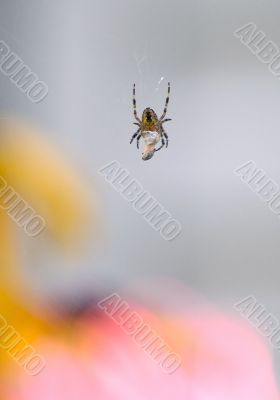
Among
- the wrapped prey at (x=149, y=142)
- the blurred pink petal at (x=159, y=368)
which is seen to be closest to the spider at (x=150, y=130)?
the wrapped prey at (x=149, y=142)

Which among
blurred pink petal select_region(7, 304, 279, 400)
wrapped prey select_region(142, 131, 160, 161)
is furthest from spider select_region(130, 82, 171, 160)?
blurred pink petal select_region(7, 304, 279, 400)

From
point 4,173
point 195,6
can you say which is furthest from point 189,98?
point 4,173

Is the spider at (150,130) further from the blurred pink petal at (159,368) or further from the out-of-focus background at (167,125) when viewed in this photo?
the blurred pink petal at (159,368)

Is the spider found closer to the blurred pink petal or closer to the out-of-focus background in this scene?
the out-of-focus background

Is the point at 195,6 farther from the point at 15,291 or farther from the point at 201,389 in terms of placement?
the point at 201,389

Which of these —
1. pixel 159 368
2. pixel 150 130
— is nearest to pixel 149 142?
pixel 150 130

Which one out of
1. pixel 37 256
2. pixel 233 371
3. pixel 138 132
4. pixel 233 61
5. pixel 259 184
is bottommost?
pixel 37 256
